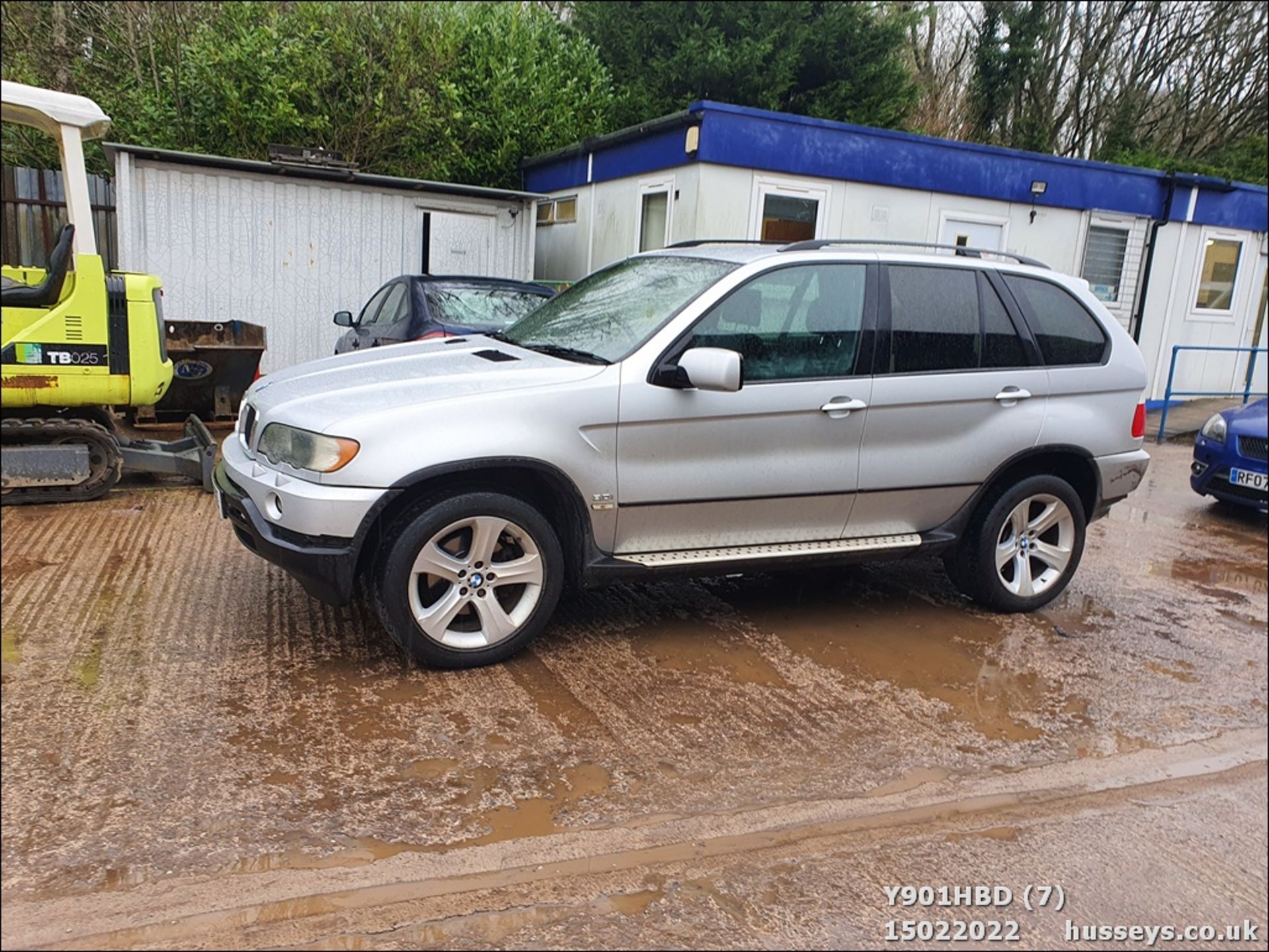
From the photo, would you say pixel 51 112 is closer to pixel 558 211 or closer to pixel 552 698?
pixel 552 698

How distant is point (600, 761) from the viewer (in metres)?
3.73

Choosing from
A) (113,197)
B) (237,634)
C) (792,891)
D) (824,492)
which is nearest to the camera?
(792,891)

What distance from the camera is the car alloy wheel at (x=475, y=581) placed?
418 centimetres

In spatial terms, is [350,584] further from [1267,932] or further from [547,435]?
[1267,932]

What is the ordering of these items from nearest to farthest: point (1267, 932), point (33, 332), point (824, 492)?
point (1267, 932) < point (824, 492) < point (33, 332)

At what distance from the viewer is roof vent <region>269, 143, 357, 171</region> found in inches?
452

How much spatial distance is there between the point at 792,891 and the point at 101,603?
343 centimetres

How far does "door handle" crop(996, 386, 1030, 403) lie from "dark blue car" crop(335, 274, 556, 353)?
4.41 metres

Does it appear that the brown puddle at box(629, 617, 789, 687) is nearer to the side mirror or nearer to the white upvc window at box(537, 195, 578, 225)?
the side mirror

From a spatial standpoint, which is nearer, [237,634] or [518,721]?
[518,721]

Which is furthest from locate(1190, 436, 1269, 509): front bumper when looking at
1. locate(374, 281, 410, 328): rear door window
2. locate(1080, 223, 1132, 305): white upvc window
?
locate(374, 281, 410, 328): rear door window

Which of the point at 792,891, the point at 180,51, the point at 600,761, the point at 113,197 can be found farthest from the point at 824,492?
the point at 180,51

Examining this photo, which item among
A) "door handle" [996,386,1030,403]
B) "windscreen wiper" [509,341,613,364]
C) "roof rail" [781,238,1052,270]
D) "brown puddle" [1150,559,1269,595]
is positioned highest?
"roof rail" [781,238,1052,270]

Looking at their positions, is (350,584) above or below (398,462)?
below
